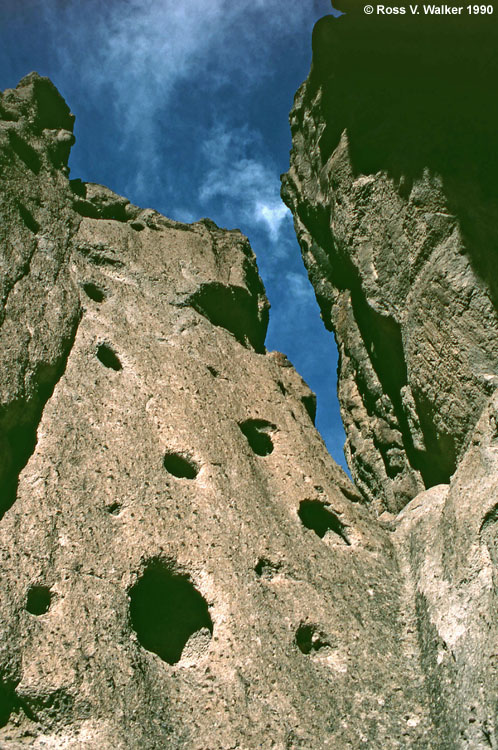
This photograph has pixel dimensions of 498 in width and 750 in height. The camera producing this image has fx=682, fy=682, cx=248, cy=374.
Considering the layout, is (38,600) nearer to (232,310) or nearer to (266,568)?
(266,568)

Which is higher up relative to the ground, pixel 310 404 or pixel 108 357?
pixel 310 404

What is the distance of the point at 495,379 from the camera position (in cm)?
704

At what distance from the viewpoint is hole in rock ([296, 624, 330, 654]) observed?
5.95 m

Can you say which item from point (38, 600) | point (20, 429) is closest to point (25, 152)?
point (20, 429)

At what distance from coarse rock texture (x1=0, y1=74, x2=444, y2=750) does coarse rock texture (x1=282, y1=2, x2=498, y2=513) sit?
1.37 metres

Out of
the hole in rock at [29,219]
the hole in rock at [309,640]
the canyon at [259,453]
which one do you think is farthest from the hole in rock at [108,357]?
the hole in rock at [309,640]

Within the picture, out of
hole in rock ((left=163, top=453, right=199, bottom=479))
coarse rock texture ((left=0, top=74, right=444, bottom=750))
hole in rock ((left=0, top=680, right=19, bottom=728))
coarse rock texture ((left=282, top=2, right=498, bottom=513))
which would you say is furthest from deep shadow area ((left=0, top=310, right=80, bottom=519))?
coarse rock texture ((left=282, top=2, right=498, bottom=513))

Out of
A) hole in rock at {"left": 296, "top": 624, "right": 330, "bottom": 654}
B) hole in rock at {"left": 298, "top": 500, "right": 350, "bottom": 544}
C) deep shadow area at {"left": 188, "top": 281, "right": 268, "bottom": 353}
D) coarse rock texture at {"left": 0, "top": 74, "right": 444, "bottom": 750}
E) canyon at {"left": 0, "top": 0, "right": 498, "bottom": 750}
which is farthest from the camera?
deep shadow area at {"left": 188, "top": 281, "right": 268, "bottom": 353}

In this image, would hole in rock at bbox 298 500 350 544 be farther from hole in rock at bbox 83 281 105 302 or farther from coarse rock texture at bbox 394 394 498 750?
hole in rock at bbox 83 281 105 302

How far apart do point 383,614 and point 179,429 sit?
2.77 metres

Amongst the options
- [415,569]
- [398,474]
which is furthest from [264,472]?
[398,474]

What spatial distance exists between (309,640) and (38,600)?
7.70 feet

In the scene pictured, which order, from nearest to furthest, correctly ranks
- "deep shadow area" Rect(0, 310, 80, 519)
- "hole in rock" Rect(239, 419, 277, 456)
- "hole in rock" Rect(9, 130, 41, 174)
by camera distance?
"deep shadow area" Rect(0, 310, 80, 519), "hole in rock" Rect(239, 419, 277, 456), "hole in rock" Rect(9, 130, 41, 174)

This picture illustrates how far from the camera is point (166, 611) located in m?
6.08
